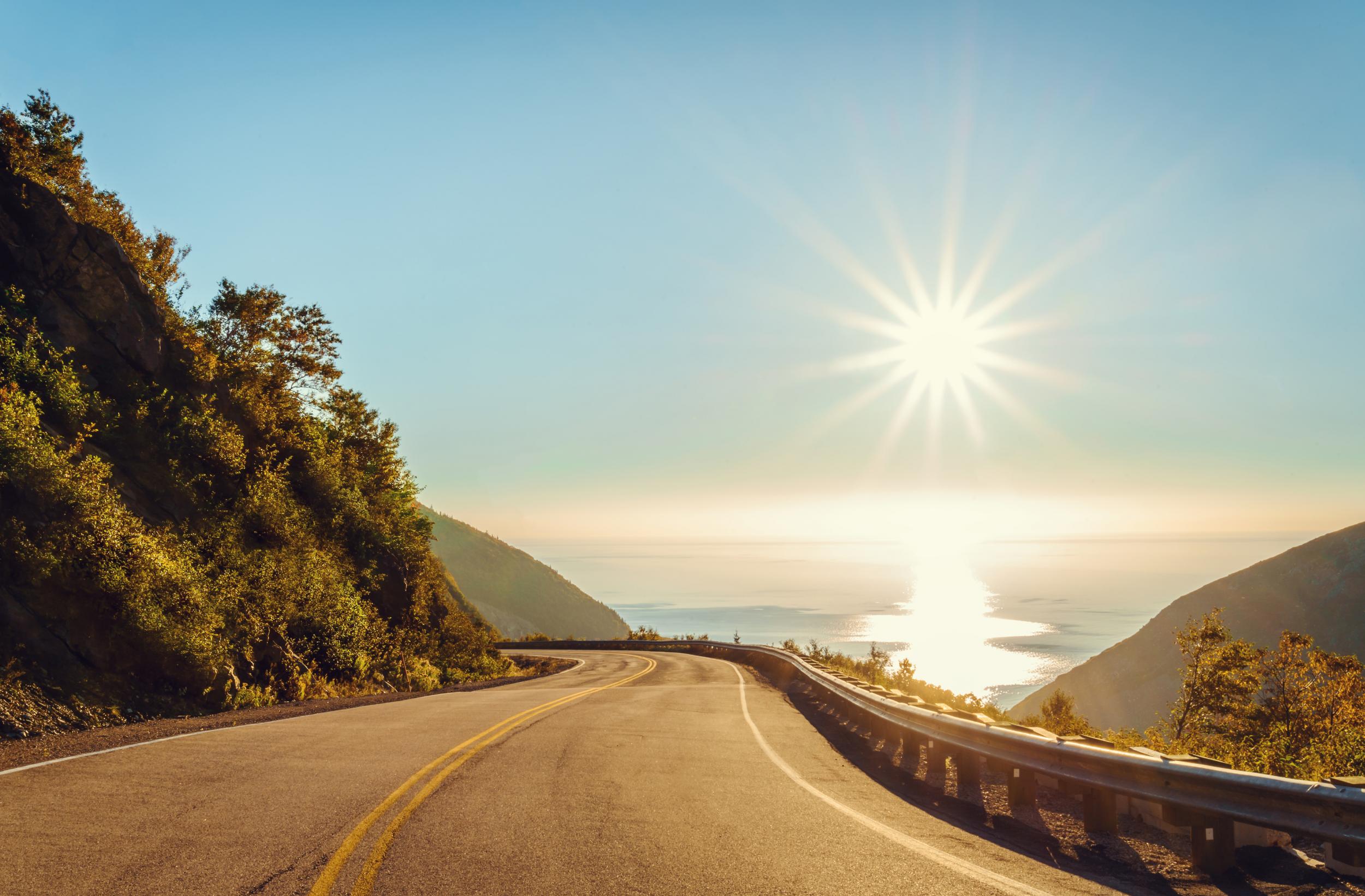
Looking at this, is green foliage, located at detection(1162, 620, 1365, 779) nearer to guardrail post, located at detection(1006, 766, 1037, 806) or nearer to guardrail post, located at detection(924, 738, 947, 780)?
guardrail post, located at detection(924, 738, 947, 780)

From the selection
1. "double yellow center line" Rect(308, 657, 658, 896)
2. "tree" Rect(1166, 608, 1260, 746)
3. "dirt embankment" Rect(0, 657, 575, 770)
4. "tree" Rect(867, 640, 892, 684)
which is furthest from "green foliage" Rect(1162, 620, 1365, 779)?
"dirt embankment" Rect(0, 657, 575, 770)

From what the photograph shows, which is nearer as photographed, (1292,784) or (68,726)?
(1292,784)

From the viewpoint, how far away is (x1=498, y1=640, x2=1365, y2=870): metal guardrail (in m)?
4.08

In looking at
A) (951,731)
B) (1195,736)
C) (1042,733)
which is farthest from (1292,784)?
(1195,736)

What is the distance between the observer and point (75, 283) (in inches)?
787

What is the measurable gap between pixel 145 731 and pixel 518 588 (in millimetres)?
164804

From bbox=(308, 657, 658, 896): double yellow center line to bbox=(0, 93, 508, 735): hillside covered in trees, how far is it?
5.86 metres

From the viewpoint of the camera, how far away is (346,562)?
24.4 metres

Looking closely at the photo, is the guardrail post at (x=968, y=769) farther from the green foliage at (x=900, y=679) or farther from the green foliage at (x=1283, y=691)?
the green foliage at (x=1283, y=691)

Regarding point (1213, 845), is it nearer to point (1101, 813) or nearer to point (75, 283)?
point (1101, 813)

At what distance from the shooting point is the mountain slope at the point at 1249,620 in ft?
490

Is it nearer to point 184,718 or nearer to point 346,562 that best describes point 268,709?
point 184,718

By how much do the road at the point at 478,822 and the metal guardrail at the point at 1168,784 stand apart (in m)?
0.82

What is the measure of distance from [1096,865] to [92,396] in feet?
70.6
